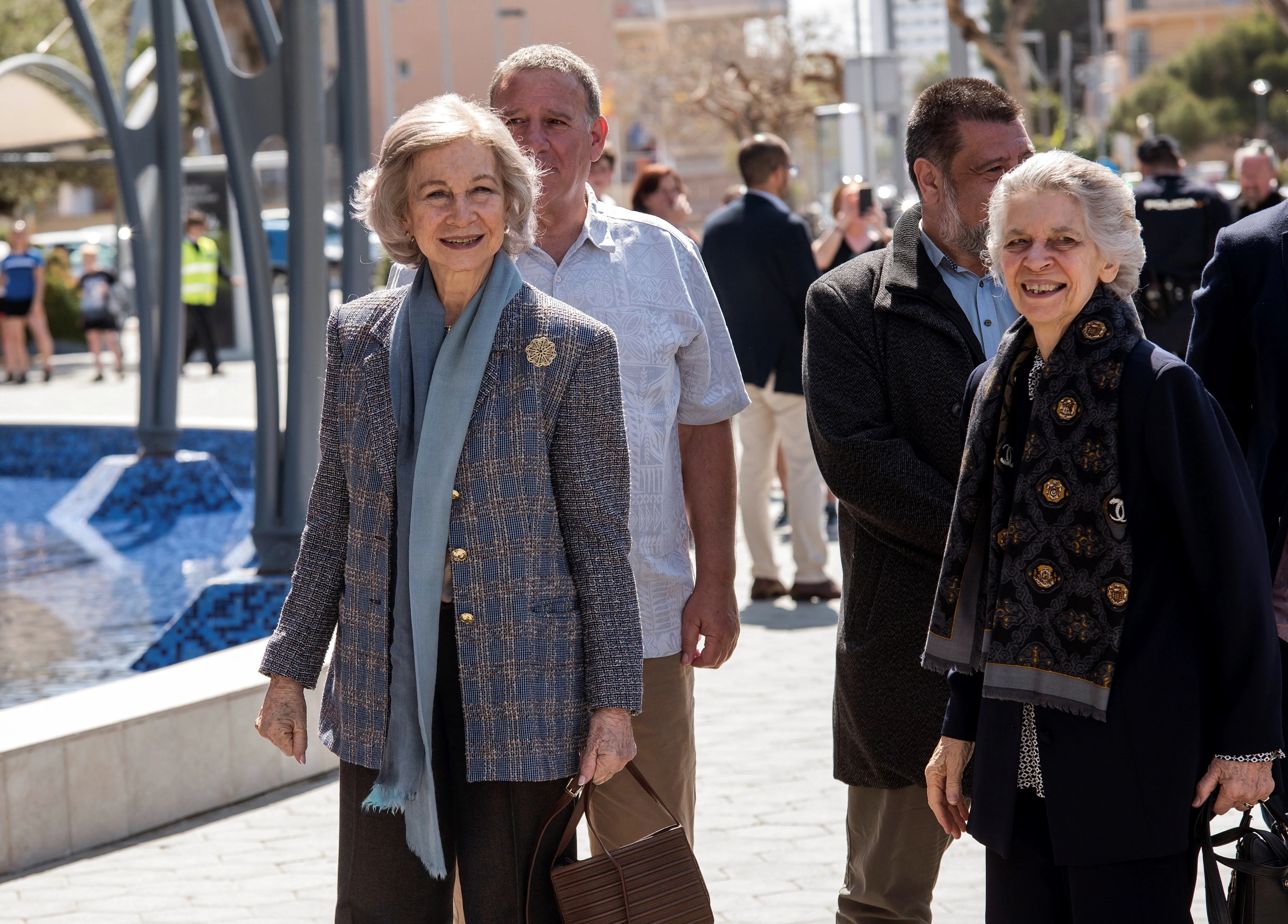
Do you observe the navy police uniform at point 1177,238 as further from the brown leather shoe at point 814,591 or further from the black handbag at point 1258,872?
the black handbag at point 1258,872

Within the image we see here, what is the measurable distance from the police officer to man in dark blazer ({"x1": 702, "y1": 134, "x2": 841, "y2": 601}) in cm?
269

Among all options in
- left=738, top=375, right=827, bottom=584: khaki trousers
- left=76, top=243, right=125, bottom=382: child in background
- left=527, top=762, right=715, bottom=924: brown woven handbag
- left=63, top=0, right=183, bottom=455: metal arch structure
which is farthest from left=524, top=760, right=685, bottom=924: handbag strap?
left=76, top=243, right=125, bottom=382: child in background

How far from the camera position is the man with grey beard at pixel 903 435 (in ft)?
11.1

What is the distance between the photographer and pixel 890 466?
11.0 feet

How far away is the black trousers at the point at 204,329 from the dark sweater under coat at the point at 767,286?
16.2 m

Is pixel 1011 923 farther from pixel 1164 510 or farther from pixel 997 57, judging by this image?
pixel 997 57

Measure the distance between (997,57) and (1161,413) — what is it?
2268 cm

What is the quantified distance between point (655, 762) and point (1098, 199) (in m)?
1.64

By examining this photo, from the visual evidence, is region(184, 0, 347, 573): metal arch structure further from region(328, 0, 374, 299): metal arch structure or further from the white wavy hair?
the white wavy hair

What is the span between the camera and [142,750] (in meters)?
5.17

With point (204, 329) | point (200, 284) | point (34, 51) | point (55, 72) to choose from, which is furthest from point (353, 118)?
point (34, 51)

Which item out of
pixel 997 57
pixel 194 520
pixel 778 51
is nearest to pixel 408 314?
pixel 194 520

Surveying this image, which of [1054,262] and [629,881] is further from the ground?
[1054,262]

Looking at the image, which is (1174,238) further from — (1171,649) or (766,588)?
(1171,649)
